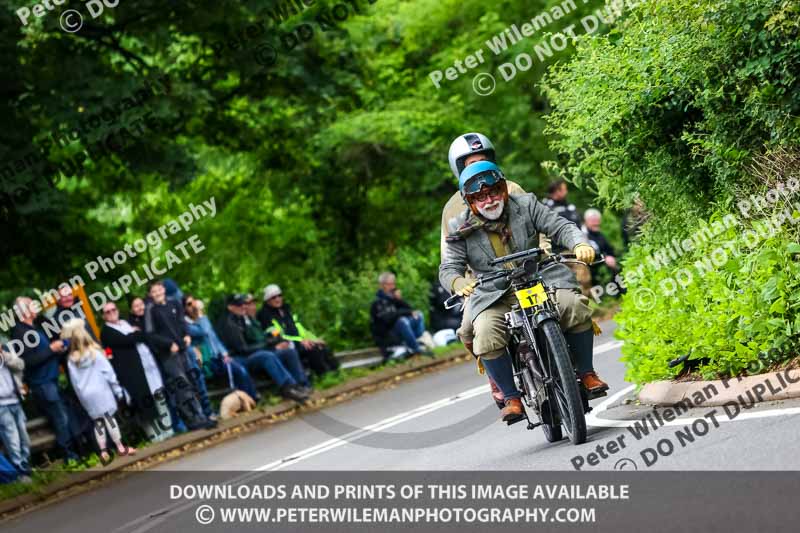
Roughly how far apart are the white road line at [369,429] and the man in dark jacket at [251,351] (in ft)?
10.6

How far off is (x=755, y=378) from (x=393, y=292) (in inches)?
543

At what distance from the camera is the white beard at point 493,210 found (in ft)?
32.3

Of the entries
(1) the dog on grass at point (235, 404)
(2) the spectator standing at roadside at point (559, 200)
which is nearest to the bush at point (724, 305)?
(1) the dog on grass at point (235, 404)

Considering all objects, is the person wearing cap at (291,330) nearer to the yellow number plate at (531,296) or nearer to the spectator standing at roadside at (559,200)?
the spectator standing at roadside at (559,200)

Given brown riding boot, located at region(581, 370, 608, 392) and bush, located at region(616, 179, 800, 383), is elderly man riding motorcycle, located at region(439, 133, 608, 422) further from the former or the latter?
bush, located at region(616, 179, 800, 383)

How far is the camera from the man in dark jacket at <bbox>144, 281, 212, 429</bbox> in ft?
58.0

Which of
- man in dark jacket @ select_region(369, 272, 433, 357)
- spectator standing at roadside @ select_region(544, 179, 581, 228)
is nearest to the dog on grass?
man in dark jacket @ select_region(369, 272, 433, 357)

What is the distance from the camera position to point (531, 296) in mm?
9492

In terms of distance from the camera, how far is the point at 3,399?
1515 centimetres

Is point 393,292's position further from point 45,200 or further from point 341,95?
point 45,200

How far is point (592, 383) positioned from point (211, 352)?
406 inches

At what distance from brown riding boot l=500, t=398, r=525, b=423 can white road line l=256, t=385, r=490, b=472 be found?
3.90 meters

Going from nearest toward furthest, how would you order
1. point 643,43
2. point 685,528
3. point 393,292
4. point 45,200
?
1. point 685,528
2. point 643,43
3. point 45,200
4. point 393,292

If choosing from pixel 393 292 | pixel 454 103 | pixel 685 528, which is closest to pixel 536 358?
pixel 685 528
